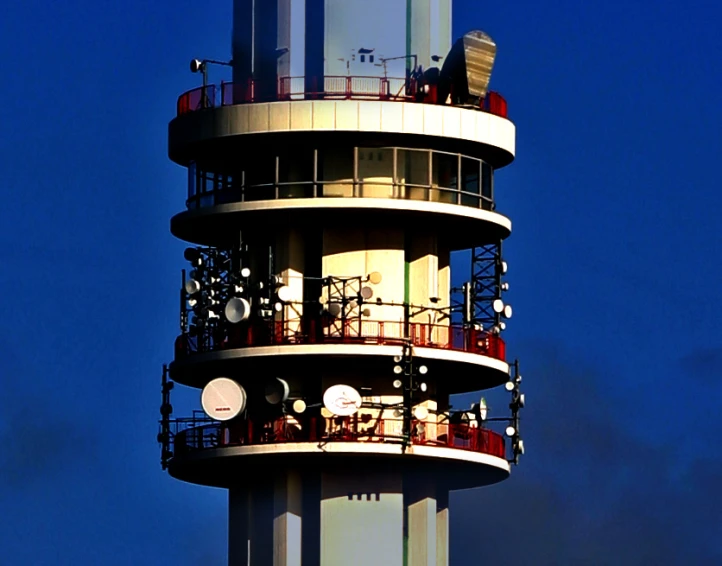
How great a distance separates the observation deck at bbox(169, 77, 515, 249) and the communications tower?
9cm

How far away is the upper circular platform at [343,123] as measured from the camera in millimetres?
136125

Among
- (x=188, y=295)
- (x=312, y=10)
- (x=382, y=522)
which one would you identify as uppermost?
(x=312, y=10)

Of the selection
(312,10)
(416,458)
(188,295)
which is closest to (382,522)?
(416,458)

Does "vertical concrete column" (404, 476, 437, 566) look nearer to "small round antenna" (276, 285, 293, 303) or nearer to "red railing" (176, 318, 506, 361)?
"red railing" (176, 318, 506, 361)

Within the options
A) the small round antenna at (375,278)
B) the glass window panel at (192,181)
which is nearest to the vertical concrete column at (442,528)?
the small round antenna at (375,278)

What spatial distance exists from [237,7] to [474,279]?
47.4 ft

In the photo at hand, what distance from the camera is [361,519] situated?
137250 mm

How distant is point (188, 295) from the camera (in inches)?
5482

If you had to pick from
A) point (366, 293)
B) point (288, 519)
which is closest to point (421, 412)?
point (366, 293)

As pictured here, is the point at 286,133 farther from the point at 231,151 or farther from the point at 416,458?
the point at 416,458

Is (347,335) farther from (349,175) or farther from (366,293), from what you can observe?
(349,175)

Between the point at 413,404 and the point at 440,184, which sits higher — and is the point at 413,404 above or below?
below

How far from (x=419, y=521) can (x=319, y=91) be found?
17431mm

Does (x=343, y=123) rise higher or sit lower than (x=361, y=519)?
higher
